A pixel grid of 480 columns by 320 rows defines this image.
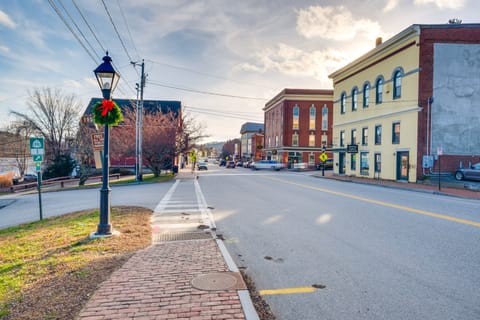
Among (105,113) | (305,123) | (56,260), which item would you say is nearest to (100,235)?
(56,260)

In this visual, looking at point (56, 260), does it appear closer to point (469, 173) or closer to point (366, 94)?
point (469, 173)

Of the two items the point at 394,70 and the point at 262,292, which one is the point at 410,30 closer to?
the point at 394,70

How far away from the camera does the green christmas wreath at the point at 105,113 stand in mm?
7042

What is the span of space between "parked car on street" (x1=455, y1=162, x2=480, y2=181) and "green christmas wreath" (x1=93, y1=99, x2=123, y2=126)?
21.6m

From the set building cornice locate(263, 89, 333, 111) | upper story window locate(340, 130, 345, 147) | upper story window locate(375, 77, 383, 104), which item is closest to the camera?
upper story window locate(375, 77, 383, 104)

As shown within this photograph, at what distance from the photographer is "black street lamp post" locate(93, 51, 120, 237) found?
6645 mm

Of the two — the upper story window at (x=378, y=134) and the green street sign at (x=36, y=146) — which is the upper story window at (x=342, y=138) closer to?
the upper story window at (x=378, y=134)

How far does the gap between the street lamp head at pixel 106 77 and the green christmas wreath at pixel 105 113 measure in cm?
21

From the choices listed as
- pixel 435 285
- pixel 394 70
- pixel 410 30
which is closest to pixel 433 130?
pixel 394 70

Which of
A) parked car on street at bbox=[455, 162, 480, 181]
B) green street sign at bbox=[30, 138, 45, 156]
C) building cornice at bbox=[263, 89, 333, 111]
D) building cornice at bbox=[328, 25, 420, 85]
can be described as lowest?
parked car on street at bbox=[455, 162, 480, 181]

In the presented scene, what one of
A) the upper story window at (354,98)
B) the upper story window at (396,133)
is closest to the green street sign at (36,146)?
the upper story window at (396,133)

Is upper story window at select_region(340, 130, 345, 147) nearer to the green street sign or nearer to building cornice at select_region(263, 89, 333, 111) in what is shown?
building cornice at select_region(263, 89, 333, 111)

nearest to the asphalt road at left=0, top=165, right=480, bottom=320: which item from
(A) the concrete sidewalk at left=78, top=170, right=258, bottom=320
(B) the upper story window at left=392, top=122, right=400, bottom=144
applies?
(A) the concrete sidewalk at left=78, top=170, right=258, bottom=320

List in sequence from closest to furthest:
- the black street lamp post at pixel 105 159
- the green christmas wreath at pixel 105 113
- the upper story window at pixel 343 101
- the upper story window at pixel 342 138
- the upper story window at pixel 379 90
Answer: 1. the black street lamp post at pixel 105 159
2. the green christmas wreath at pixel 105 113
3. the upper story window at pixel 379 90
4. the upper story window at pixel 343 101
5. the upper story window at pixel 342 138
